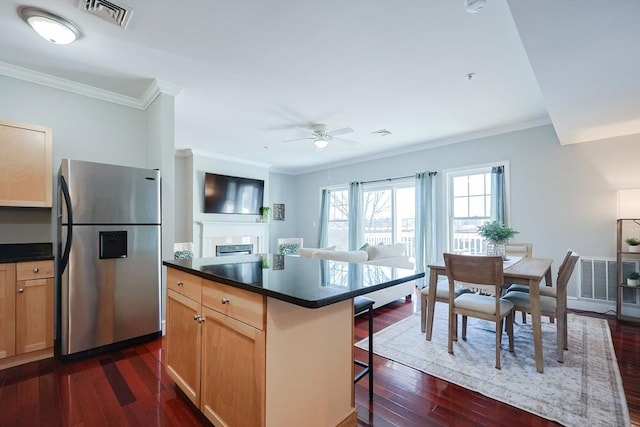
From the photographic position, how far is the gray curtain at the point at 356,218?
6.63m

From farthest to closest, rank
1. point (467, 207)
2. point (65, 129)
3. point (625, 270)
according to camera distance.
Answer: point (467, 207) < point (625, 270) < point (65, 129)

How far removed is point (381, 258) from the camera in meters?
4.12

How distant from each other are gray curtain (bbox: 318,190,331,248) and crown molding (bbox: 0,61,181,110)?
4.74 meters

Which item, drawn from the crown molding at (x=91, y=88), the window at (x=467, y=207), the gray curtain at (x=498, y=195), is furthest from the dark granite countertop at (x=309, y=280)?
the window at (x=467, y=207)

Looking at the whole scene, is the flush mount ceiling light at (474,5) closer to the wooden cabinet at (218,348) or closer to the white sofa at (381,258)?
the wooden cabinet at (218,348)

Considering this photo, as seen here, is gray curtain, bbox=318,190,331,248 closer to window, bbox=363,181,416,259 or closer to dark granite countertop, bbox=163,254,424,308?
window, bbox=363,181,416,259

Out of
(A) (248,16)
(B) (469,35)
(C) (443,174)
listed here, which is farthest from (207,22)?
(C) (443,174)

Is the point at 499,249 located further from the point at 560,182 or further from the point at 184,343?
the point at 184,343

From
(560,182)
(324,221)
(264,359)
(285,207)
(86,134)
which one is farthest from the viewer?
(285,207)

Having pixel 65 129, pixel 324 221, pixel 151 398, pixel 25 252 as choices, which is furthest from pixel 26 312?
pixel 324 221

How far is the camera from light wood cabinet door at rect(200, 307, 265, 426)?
125cm

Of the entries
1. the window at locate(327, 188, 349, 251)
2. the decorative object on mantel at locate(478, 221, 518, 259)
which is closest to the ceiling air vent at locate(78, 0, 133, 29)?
the decorative object on mantel at locate(478, 221, 518, 259)

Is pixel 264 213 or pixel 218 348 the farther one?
pixel 264 213

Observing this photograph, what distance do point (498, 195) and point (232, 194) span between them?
5326 millimetres
